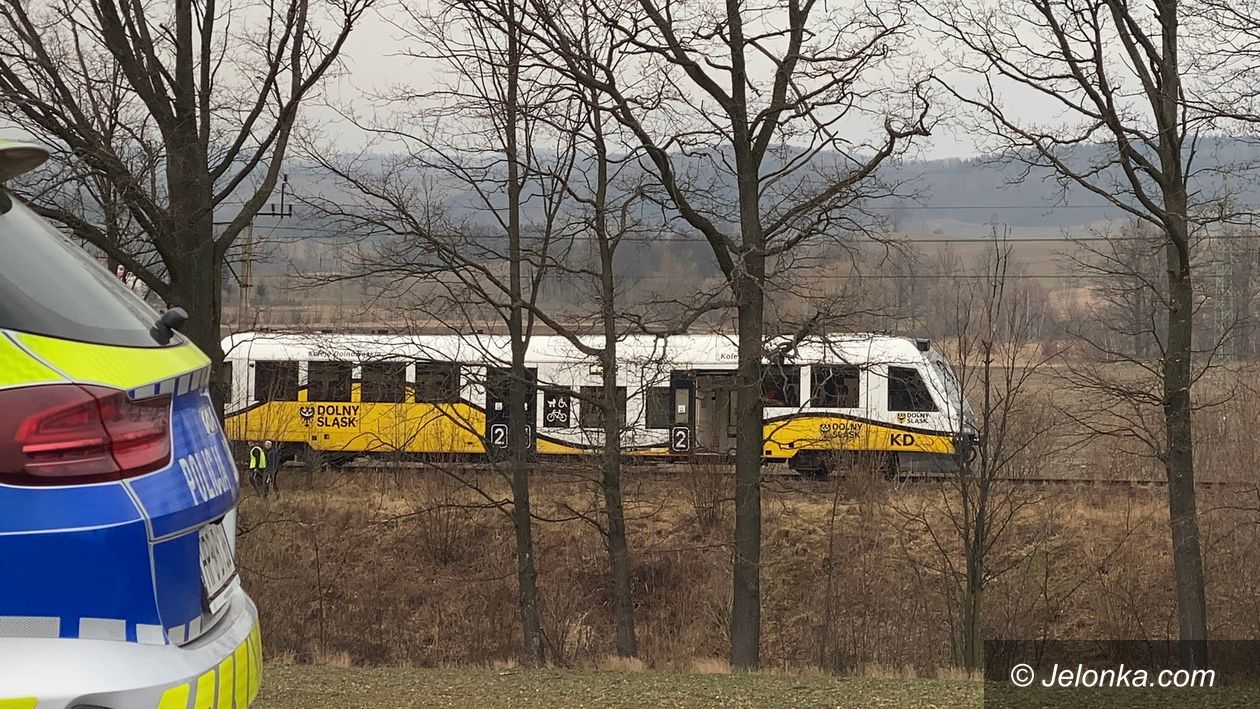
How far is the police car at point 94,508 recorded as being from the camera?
7.36 feet

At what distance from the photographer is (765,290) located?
1266 centimetres

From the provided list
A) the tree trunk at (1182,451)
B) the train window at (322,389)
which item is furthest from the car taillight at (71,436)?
the train window at (322,389)

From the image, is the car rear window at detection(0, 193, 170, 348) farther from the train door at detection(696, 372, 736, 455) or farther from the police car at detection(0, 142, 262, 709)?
the train door at detection(696, 372, 736, 455)

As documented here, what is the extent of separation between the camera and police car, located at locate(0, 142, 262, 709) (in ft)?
7.36

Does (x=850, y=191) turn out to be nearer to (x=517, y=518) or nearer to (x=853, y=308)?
(x=853, y=308)

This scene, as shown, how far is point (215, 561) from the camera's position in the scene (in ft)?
9.38

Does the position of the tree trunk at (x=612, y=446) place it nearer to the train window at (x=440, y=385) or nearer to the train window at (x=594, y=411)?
the train window at (x=594, y=411)

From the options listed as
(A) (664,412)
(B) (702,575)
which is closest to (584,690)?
(B) (702,575)

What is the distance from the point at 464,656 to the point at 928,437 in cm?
1151

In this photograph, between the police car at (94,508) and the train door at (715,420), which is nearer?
the police car at (94,508)

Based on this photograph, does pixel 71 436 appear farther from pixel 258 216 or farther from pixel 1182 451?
pixel 1182 451

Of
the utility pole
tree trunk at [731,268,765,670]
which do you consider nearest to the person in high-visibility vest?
the utility pole

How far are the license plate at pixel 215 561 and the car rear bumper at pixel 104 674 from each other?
6.4 inches

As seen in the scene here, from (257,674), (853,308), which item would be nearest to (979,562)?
(853,308)
